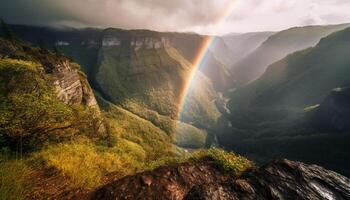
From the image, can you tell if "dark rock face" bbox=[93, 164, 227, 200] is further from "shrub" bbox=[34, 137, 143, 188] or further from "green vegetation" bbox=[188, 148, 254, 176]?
"shrub" bbox=[34, 137, 143, 188]

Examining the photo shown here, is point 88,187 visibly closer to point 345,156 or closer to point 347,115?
point 345,156

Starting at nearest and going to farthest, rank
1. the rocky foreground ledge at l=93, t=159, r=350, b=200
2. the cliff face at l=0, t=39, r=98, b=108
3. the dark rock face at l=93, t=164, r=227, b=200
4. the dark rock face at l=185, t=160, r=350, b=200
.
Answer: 1. the dark rock face at l=185, t=160, r=350, b=200
2. the rocky foreground ledge at l=93, t=159, r=350, b=200
3. the dark rock face at l=93, t=164, r=227, b=200
4. the cliff face at l=0, t=39, r=98, b=108

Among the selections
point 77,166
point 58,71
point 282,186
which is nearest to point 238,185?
point 282,186

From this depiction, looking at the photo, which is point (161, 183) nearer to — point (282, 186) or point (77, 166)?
point (282, 186)

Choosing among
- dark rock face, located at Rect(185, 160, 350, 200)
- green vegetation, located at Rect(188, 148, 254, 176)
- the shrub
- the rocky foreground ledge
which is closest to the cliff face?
the shrub

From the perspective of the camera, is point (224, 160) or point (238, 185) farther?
point (224, 160)

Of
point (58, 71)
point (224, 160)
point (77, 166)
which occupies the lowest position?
point (58, 71)

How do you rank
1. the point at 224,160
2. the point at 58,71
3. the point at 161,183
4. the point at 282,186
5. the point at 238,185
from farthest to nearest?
1. the point at 58,71
2. the point at 224,160
3. the point at 161,183
4. the point at 282,186
5. the point at 238,185

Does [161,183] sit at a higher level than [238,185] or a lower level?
lower
